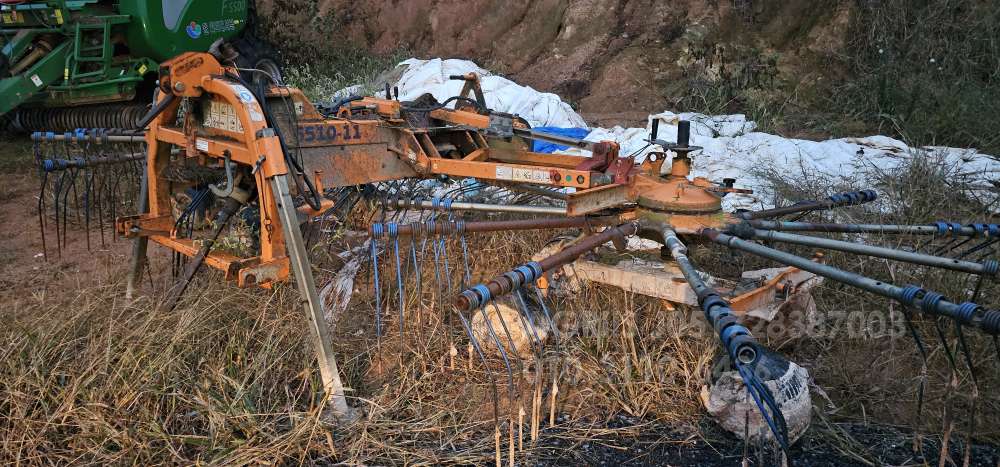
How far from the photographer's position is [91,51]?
7.51 meters

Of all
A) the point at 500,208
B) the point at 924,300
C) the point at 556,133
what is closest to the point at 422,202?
the point at 500,208

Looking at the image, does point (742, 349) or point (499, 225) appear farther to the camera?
point (499, 225)

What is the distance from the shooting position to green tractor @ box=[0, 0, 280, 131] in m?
7.18

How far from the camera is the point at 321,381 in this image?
3338mm

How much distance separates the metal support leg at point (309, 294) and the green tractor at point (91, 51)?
13.9 feet

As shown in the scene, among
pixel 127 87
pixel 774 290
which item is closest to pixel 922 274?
pixel 774 290

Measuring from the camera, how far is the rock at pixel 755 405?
3041 millimetres

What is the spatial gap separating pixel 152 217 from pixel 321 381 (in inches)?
47.7

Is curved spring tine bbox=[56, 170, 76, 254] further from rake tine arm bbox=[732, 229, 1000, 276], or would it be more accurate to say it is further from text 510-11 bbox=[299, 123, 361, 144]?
rake tine arm bbox=[732, 229, 1000, 276]

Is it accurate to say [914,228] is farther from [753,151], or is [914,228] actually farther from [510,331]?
[753,151]

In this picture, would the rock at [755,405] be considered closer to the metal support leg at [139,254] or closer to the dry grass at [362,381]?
the dry grass at [362,381]

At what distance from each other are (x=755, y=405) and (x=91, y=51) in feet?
22.7

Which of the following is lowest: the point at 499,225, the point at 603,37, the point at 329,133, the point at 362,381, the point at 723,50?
the point at 362,381

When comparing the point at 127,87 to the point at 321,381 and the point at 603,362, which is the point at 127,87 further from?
the point at 603,362
